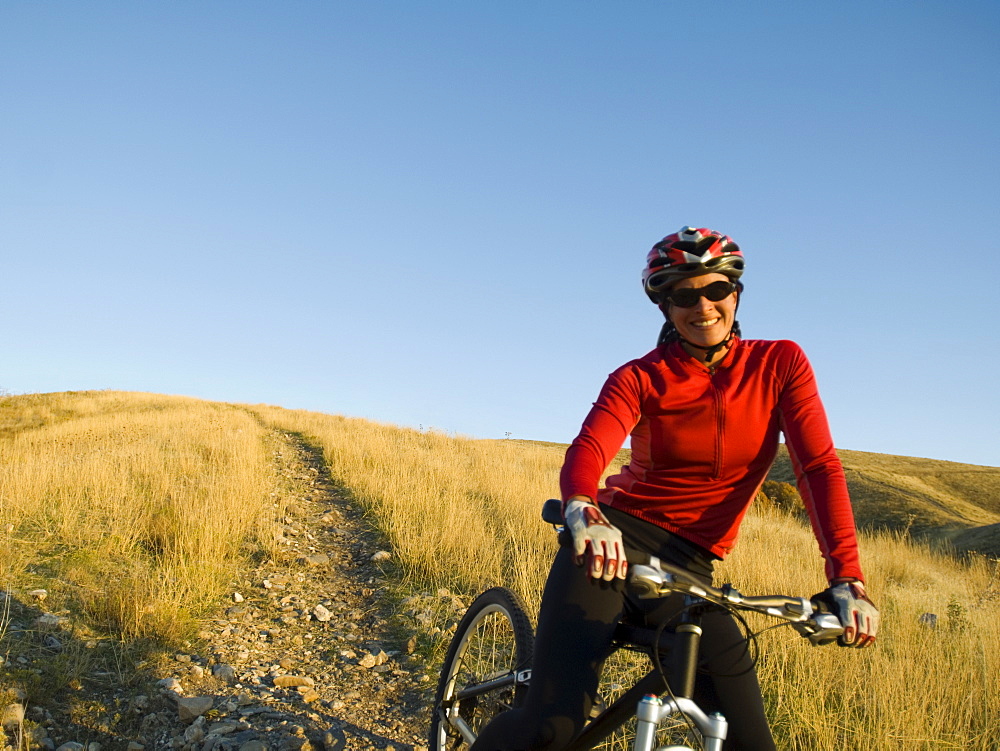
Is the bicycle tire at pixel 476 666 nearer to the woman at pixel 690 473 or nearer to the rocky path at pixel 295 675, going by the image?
the rocky path at pixel 295 675

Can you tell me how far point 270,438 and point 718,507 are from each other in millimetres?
15190

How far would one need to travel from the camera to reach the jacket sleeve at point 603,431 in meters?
2.38

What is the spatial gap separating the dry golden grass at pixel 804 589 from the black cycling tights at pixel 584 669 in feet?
5.57

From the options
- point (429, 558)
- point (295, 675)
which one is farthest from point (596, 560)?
point (429, 558)

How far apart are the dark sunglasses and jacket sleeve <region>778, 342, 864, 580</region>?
12.9 inches

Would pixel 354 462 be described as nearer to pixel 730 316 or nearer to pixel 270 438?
pixel 270 438

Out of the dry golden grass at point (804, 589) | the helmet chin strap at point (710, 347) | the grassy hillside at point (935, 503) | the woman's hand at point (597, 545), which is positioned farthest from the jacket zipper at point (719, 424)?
the grassy hillside at point (935, 503)

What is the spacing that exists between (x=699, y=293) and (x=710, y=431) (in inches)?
21.6

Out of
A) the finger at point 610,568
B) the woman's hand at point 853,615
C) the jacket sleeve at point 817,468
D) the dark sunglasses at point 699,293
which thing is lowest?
the woman's hand at point 853,615

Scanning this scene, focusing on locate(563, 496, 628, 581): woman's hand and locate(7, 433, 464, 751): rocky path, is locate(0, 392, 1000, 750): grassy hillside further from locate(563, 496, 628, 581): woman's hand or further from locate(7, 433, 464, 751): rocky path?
locate(563, 496, 628, 581): woman's hand

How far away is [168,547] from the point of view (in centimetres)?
650

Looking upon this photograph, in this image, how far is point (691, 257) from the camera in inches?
107

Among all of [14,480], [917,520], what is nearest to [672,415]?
[14,480]

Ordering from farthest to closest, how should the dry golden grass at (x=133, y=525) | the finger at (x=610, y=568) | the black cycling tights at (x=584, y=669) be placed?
the dry golden grass at (x=133, y=525), the black cycling tights at (x=584, y=669), the finger at (x=610, y=568)
